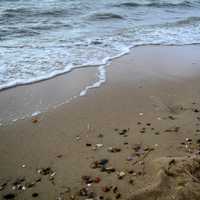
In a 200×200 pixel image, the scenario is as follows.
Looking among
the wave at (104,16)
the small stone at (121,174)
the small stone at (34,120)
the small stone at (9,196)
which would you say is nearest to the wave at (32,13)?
the wave at (104,16)

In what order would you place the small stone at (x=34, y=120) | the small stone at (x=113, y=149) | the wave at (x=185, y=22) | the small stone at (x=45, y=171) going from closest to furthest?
the small stone at (x=45, y=171) → the small stone at (x=113, y=149) → the small stone at (x=34, y=120) → the wave at (x=185, y=22)

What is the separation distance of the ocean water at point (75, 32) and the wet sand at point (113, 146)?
0.81 meters

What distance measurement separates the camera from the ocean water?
227 inches

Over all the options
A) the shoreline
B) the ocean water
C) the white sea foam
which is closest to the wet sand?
the shoreline

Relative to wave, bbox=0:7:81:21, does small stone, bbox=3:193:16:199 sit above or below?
below

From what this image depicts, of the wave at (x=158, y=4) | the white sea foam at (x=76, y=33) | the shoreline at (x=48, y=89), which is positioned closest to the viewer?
the shoreline at (x=48, y=89)

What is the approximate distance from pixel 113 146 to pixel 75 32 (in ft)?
19.7

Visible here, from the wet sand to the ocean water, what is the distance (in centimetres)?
81

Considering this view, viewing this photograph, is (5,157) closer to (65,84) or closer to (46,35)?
(65,84)

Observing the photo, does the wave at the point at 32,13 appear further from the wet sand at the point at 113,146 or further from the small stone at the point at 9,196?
the small stone at the point at 9,196

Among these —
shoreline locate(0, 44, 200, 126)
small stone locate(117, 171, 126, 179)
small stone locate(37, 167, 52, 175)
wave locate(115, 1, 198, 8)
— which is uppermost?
wave locate(115, 1, 198, 8)

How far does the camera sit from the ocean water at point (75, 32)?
577 centimetres

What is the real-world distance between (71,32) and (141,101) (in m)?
4.90

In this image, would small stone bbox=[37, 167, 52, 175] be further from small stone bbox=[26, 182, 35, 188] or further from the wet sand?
small stone bbox=[26, 182, 35, 188]
